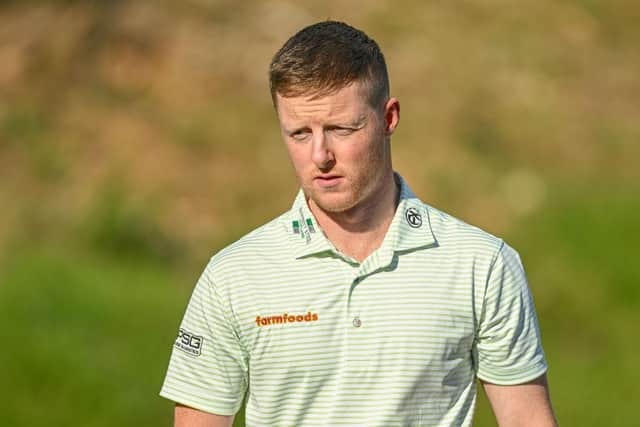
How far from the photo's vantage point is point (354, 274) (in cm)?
470

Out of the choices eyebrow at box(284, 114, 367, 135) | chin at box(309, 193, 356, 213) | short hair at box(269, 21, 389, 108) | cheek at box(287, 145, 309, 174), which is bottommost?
chin at box(309, 193, 356, 213)

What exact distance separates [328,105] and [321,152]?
0.14 meters

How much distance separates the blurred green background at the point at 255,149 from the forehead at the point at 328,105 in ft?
28.6

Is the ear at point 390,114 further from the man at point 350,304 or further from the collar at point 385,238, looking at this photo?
the collar at point 385,238

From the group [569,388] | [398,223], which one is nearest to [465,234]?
[398,223]

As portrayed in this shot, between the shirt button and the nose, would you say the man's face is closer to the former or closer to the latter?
the nose

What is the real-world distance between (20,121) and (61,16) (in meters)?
1.22

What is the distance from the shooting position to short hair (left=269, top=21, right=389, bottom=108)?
462cm

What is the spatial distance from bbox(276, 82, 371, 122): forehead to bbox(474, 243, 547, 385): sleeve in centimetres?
59

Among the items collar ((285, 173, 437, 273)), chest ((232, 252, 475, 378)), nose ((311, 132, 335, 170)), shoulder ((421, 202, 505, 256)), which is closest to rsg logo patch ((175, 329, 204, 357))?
chest ((232, 252, 475, 378))

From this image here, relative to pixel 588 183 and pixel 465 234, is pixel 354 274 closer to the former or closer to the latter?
pixel 465 234

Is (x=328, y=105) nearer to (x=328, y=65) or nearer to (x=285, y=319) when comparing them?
(x=328, y=65)

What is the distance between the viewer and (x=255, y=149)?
1545 cm

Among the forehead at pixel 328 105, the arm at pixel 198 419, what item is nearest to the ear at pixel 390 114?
the forehead at pixel 328 105
